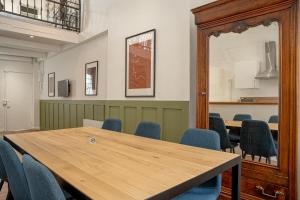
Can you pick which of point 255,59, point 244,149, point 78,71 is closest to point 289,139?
point 244,149

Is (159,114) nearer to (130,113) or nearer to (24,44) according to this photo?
(130,113)

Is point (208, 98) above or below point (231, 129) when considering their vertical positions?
above

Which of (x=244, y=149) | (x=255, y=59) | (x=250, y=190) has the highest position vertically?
(x=255, y=59)

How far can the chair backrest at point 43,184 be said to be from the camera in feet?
2.70

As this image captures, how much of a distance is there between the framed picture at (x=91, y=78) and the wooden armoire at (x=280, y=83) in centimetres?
310

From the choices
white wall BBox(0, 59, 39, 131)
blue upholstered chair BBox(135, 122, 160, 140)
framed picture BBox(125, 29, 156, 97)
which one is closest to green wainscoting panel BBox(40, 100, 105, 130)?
white wall BBox(0, 59, 39, 131)

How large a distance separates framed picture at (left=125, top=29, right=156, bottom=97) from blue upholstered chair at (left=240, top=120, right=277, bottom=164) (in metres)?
1.50

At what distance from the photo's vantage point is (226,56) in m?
2.32

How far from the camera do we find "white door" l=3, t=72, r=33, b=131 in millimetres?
7324

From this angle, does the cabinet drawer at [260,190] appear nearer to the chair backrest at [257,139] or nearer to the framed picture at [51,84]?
the chair backrest at [257,139]

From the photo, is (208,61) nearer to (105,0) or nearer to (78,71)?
(105,0)

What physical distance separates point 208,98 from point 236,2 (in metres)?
0.94

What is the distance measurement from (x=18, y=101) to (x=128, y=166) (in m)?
7.58

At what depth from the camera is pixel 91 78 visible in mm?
4965
